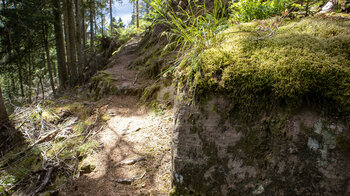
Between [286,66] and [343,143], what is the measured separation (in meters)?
0.73

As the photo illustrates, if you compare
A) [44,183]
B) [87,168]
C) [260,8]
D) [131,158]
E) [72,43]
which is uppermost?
[72,43]

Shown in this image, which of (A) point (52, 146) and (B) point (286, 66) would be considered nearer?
(B) point (286, 66)

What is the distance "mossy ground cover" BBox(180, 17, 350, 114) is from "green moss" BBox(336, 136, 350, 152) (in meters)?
0.21

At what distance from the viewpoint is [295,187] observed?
1.46m

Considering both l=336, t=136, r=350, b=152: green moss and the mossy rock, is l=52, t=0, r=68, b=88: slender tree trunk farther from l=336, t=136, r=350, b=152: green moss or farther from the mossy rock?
l=336, t=136, r=350, b=152: green moss

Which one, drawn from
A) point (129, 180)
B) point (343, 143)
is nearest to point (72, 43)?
point (129, 180)

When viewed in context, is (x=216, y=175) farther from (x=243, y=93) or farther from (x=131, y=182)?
(x=131, y=182)

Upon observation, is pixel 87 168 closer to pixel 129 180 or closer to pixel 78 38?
pixel 129 180

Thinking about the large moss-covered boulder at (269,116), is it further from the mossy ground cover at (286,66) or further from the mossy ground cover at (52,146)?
the mossy ground cover at (52,146)

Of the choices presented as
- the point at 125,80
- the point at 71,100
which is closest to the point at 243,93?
the point at 125,80

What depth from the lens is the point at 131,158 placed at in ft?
11.1

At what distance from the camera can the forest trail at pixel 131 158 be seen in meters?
2.80

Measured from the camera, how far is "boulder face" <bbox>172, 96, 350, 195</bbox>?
1351 mm

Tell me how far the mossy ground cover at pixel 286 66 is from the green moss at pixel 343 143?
0.70 ft
